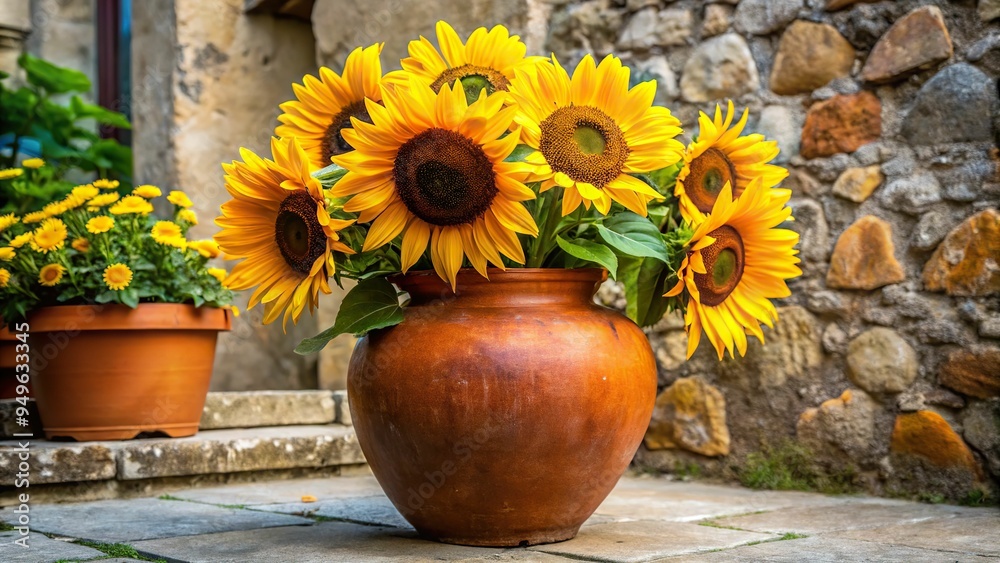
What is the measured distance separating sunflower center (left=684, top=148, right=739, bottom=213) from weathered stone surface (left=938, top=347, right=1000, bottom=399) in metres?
0.97

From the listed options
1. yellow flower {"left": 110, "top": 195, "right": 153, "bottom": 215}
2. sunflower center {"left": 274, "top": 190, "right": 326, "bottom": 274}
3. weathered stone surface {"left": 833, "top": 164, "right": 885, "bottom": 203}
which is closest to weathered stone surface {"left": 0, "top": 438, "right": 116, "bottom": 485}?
yellow flower {"left": 110, "top": 195, "right": 153, "bottom": 215}

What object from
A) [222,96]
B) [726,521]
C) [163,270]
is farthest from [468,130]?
[222,96]

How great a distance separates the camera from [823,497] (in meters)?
2.51

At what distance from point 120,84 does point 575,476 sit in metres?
4.20

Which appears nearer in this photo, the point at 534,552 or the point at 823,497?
the point at 534,552

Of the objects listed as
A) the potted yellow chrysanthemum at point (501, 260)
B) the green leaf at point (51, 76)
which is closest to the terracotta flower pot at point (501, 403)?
the potted yellow chrysanthemum at point (501, 260)

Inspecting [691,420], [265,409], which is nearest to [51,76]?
[265,409]

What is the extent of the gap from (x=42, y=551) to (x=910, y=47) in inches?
92.5

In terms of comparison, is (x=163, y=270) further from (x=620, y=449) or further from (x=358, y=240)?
(x=620, y=449)

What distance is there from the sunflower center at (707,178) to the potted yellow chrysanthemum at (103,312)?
1.45m

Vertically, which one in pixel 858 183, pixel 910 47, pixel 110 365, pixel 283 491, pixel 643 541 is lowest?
pixel 283 491

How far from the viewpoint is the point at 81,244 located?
8.34 ft

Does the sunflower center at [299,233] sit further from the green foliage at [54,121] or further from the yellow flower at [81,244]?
the green foliage at [54,121]

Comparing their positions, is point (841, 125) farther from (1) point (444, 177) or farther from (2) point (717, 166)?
(1) point (444, 177)
